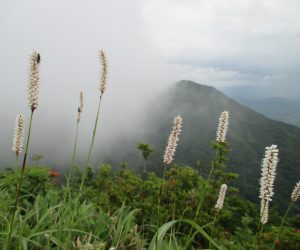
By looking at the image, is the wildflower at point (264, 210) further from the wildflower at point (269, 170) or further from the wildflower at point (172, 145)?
the wildflower at point (172, 145)

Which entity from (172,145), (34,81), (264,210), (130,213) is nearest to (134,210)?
(130,213)

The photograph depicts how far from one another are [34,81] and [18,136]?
0.72m

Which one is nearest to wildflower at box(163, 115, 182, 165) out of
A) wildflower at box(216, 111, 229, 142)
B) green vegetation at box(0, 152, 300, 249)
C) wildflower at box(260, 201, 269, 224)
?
wildflower at box(216, 111, 229, 142)

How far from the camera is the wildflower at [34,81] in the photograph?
10.9 feet

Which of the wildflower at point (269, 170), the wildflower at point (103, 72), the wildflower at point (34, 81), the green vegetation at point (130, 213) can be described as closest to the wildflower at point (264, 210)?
the wildflower at point (269, 170)

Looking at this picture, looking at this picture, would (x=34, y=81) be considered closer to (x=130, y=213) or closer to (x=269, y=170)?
(x=269, y=170)

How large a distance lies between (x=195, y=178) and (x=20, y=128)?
28.0 ft

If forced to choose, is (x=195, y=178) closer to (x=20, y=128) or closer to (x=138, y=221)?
(x=138, y=221)

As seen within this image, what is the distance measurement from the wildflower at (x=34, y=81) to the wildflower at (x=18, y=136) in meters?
0.59

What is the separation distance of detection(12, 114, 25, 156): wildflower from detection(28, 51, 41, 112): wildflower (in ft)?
1.92

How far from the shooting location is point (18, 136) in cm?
373

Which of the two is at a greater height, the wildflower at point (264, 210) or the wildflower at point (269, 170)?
the wildflower at point (269, 170)

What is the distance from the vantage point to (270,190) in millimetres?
4008

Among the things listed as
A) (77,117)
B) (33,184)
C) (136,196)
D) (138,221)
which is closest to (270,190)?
(77,117)
